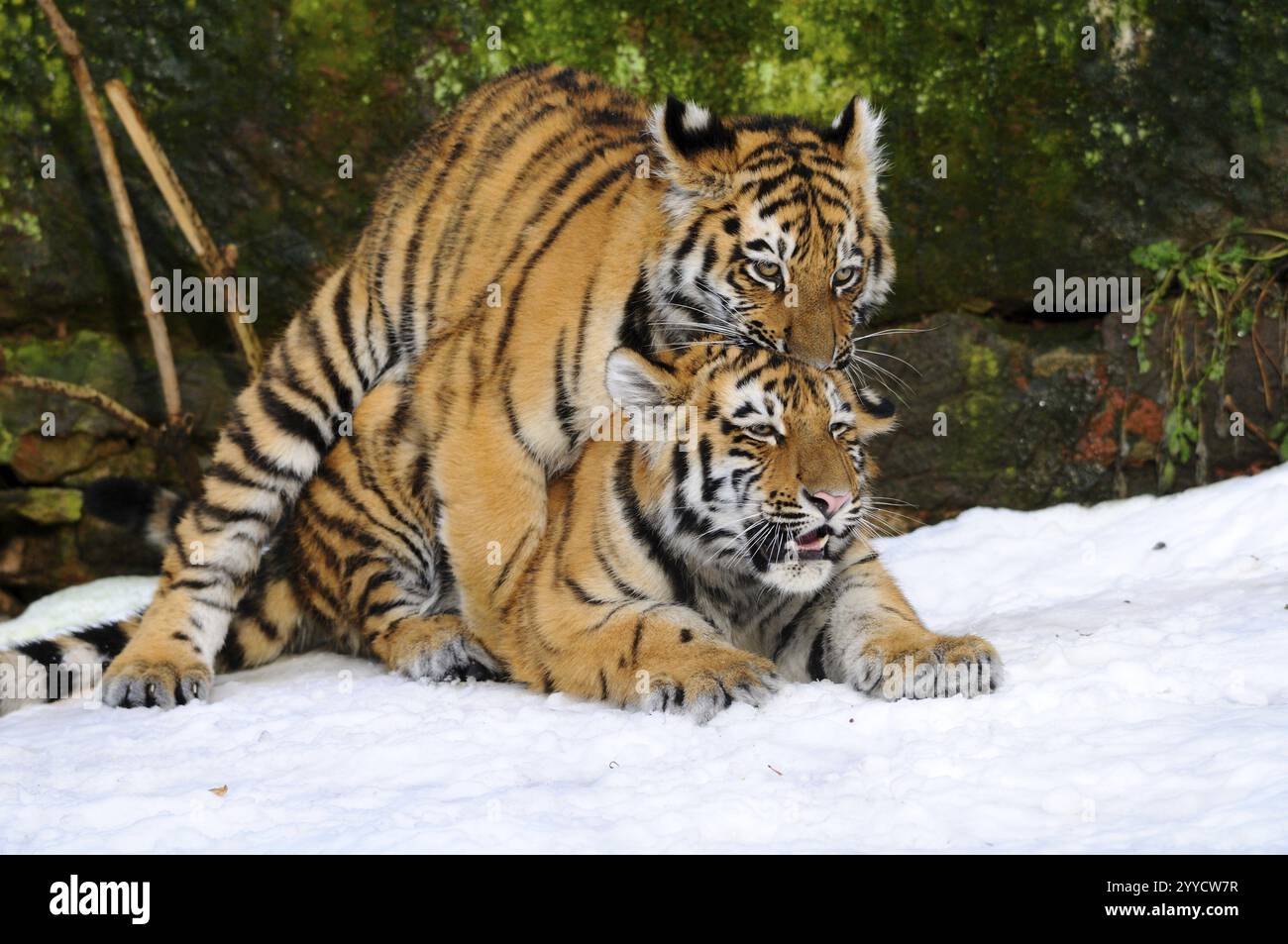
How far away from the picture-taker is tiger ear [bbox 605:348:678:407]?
3798 mm

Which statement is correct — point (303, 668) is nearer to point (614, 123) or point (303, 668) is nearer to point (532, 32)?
point (614, 123)

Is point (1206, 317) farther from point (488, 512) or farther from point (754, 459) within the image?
point (488, 512)

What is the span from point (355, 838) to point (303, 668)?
6.37 ft

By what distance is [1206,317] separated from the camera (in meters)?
5.59

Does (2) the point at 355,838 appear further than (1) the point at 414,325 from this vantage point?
No

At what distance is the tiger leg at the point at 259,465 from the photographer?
175 inches

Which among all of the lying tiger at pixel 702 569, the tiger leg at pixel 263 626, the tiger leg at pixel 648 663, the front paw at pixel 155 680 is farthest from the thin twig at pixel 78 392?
the tiger leg at pixel 648 663

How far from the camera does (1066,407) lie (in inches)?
223

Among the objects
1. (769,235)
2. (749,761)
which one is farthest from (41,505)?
(749,761)

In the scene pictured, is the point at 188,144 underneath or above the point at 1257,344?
above

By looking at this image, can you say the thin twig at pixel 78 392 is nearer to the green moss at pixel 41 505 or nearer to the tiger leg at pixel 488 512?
the green moss at pixel 41 505
